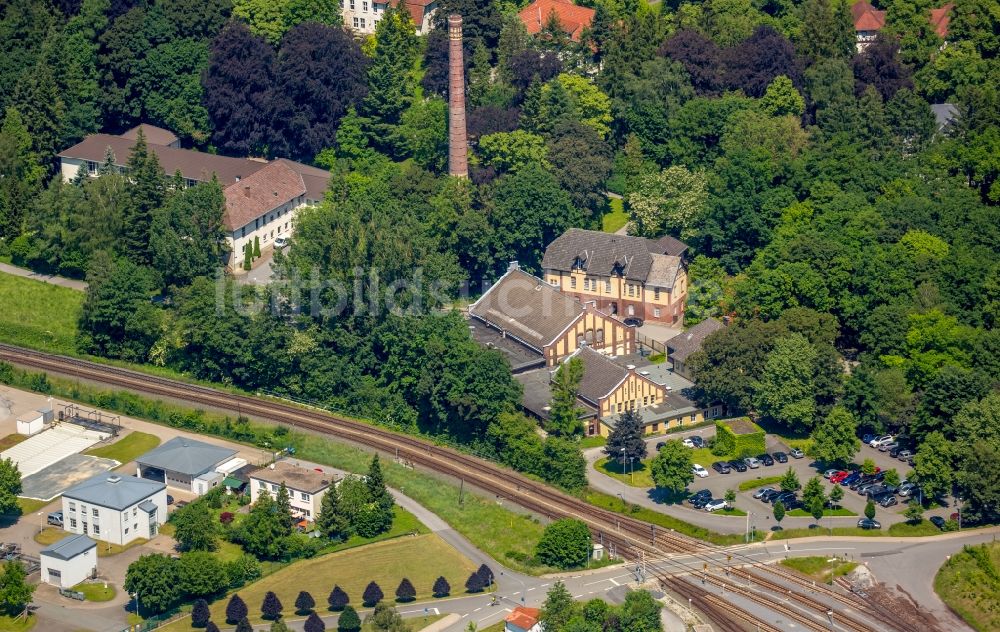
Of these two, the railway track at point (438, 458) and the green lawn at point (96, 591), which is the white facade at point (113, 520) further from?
the railway track at point (438, 458)

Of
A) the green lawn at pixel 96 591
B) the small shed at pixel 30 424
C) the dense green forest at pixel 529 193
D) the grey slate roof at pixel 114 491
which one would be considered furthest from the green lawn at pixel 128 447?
the green lawn at pixel 96 591

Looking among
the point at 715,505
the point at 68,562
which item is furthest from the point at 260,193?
the point at 715,505

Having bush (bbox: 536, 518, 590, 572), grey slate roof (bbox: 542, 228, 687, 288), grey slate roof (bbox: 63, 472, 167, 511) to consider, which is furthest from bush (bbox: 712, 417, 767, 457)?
grey slate roof (bbox: 63, 472, 167, 511)

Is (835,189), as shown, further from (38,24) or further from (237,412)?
(38,24)

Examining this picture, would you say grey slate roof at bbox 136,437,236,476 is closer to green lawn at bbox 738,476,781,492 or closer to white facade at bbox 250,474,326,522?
white facade at bbox 250,474,326,522

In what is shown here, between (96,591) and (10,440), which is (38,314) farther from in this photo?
(96,591)

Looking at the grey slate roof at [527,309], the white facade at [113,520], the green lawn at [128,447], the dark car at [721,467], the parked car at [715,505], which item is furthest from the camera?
the grey slate roof at [527,309]

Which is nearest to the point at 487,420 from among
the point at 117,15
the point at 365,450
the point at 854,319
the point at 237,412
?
the point at 365,450
